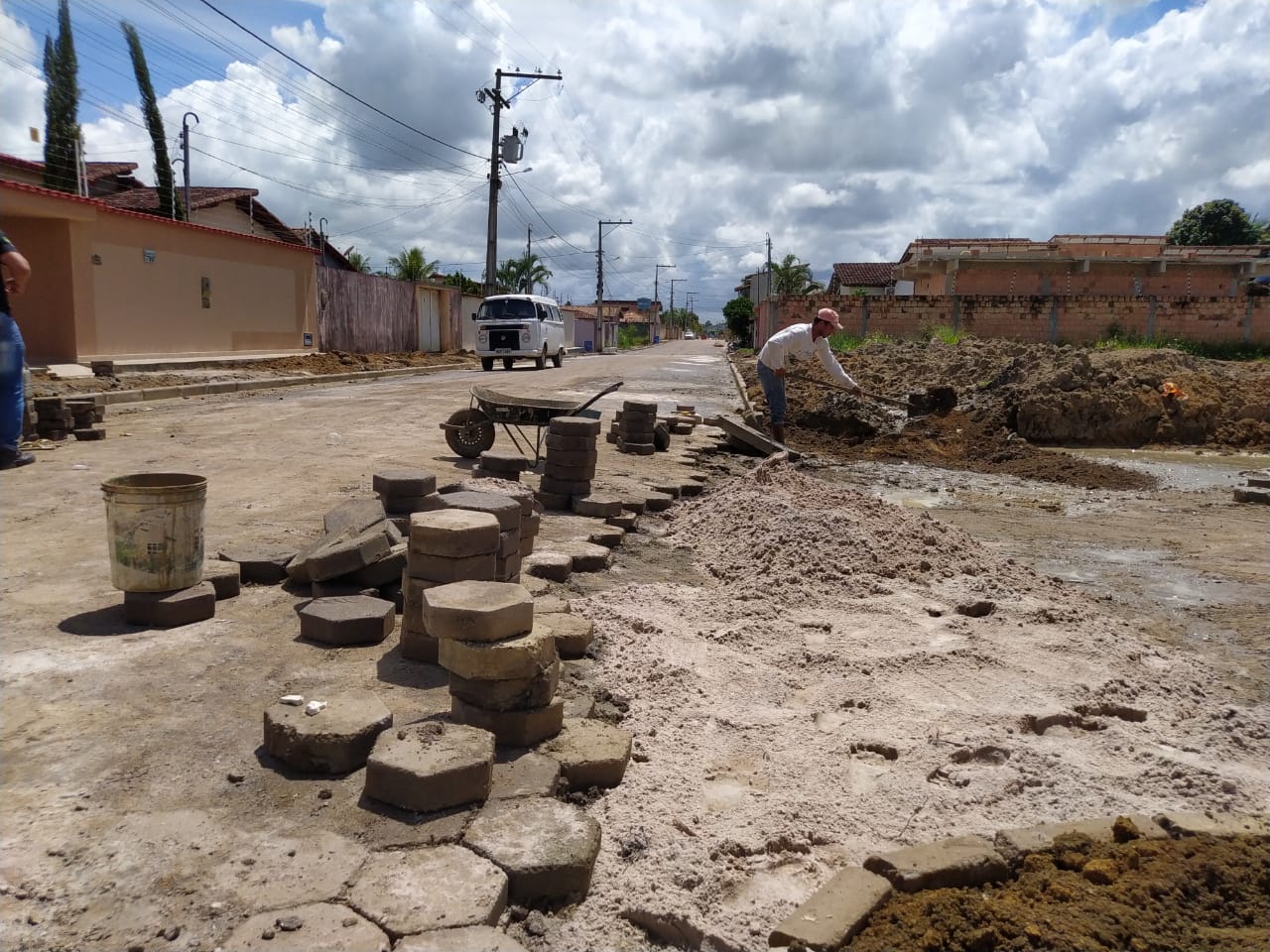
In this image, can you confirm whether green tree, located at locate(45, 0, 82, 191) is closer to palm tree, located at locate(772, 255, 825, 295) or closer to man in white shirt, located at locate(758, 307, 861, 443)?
man in white shirt, located at locate(758, 307, 861, 443)

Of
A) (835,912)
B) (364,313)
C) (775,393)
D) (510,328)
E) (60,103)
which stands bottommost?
(835,912)

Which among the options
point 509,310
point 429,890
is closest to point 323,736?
point 429,890

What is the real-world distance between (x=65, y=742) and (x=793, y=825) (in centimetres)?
225

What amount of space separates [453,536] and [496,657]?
2.46 ft

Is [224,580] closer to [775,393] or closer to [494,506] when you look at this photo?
[494,506]

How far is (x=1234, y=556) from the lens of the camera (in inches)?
254

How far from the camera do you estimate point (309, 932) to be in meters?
2.01

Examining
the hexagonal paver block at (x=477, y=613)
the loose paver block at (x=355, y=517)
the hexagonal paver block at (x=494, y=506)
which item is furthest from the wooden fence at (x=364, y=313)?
the hexagonal paver block at (x=477, y=613)

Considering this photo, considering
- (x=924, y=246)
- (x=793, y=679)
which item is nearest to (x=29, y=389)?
(x=793, y=679)

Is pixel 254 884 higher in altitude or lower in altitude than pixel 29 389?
lower

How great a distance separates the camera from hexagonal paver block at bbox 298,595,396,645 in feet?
12.2

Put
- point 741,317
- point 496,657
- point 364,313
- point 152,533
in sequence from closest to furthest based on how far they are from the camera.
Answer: point 496,657 < point 152,533 < point 364,313 < point 741,317

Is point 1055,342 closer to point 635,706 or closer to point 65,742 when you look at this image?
point 635,706

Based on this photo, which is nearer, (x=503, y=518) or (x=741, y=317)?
(x=503, y=518)
